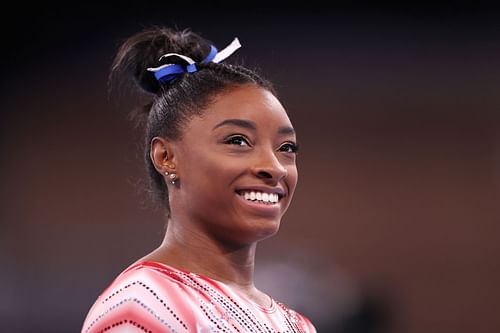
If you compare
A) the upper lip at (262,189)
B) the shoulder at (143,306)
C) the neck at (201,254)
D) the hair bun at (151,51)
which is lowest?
the shoulder at (143,306)

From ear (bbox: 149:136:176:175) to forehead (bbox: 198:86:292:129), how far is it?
0.28 feet

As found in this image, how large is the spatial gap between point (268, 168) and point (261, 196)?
0.05 metres

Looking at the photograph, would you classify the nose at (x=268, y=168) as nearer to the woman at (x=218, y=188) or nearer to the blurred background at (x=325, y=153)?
the woman at (x=218, y=188)

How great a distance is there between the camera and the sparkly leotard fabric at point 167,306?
120 centimetres

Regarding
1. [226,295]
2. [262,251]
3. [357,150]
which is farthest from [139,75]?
[357,150]

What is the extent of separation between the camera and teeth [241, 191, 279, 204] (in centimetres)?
139

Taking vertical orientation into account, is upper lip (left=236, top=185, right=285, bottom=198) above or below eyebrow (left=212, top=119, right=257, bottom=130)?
below

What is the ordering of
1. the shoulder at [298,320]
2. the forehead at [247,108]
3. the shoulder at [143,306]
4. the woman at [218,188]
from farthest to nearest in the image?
the shoulder at [298,320], the forehead at [247,108], the woman at [218,188], the shoulder at [143,306]

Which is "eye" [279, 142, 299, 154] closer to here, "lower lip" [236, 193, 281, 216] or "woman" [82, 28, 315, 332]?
"woman" [82, 28, 315, 332]

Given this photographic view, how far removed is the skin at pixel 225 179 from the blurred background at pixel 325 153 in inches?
68.0

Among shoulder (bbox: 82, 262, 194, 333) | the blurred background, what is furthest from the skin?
the blurred background

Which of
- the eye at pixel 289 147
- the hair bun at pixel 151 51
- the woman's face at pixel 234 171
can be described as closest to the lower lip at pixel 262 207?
the woman's face at pixel 234 171

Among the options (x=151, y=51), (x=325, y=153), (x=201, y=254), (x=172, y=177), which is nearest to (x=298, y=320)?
(x=201, y=254)

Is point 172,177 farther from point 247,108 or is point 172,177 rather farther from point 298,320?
point 298,320
